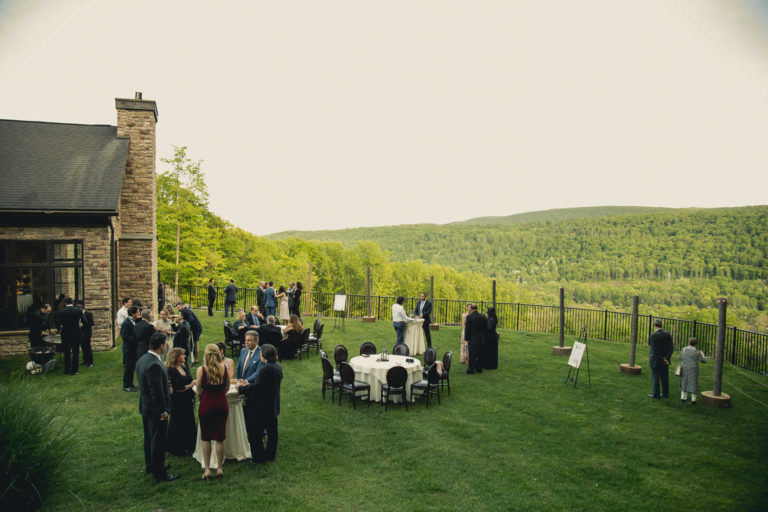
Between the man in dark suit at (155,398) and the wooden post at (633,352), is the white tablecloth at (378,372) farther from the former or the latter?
the wooden post at (633,352)

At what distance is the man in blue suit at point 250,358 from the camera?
24.0 feet

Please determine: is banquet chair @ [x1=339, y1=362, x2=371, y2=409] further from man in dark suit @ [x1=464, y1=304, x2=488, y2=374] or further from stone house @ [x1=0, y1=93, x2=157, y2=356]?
stone house @ [x1=0, y1=93, x2=157, y2=356]

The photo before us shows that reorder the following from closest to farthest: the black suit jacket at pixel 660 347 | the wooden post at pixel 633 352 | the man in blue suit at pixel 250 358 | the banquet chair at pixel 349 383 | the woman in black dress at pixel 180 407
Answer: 1. the woman in black dress at pixel 180 407
2. the man in blue suit at pixel 250 358
3. the banquet chair at pixel 349 383
4. the black suit jacket at pixel 660 347
5. the wooden post at pixel 633 352

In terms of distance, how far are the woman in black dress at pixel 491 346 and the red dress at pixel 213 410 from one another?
826cm

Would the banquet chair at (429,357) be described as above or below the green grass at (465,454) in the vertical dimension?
above

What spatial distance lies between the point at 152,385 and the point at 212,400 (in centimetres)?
79

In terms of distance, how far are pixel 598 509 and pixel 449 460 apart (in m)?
2.20

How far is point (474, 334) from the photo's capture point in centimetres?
1262

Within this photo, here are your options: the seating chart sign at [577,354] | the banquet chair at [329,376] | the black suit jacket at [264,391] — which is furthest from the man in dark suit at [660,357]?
the black suit jacket at [264,391]

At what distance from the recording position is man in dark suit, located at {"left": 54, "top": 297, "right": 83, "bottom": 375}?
1134 cm

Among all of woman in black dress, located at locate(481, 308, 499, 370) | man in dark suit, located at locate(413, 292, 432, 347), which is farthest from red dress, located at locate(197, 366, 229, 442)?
man in dark suit, located at locate(413, 292, 432, 347)

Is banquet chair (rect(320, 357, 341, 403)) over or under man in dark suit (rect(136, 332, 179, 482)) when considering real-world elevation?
under

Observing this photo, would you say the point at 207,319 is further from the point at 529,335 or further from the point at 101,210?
the point at 529,335

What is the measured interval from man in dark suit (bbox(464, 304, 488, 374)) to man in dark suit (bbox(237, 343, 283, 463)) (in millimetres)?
6710
